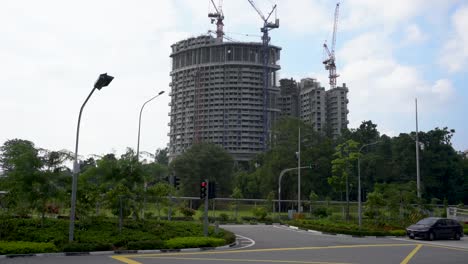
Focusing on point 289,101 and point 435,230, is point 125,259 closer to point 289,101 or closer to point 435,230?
point 435,230

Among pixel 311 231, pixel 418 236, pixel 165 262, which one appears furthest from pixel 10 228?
pixel 418 236

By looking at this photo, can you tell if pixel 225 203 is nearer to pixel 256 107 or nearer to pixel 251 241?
pixel 251 241

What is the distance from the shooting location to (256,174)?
3467 inches

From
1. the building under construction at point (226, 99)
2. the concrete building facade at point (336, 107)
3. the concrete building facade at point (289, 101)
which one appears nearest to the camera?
the building under construction at point (226, 99)

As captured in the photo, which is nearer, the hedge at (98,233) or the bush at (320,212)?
the hedge at (98,233)

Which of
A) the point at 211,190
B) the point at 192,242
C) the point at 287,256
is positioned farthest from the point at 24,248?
the point at 287,256

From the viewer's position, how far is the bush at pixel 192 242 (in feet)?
72.0

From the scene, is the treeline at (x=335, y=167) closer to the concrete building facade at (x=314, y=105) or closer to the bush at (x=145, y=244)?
the bush at (x=145, y=244)

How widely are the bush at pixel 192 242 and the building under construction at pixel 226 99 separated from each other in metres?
119

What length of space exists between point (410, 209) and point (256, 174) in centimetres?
4986

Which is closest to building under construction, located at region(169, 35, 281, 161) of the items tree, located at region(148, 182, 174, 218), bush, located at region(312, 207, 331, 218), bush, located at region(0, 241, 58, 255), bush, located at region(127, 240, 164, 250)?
bush, located at region(312, 207, 331, 218)

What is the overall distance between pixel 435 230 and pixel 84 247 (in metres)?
22.4

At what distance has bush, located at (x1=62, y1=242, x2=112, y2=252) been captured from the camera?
64.0 feet

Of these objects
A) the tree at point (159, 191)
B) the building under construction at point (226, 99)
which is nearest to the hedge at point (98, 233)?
the tree at point (159, 191)
